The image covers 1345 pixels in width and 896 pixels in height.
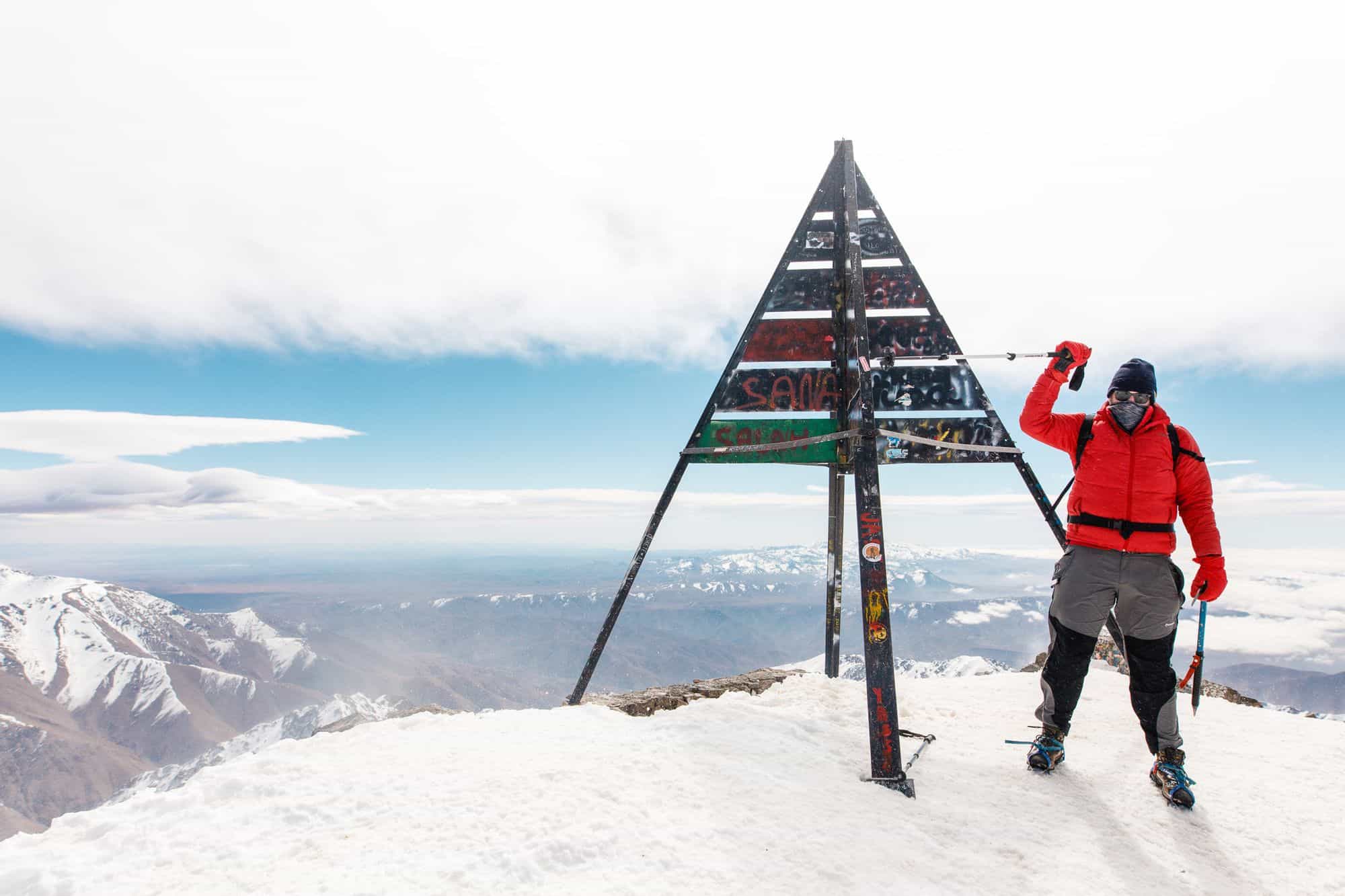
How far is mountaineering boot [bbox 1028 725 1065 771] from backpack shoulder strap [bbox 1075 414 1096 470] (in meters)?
2.23

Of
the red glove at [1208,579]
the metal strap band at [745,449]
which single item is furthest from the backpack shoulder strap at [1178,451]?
the metal strap band at [745,449]

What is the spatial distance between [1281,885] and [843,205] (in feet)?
21.6

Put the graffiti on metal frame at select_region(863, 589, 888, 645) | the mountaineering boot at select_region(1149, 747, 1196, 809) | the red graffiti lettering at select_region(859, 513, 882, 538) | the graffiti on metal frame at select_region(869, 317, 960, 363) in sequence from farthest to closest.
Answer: the graffiti on metal frame at select_region(869, 317, 960, 363) < the red graffiti lettering at select_region(859, 513, 882, 538) < the graffiti on metal frame at select_region(863, 589, 888, 645) < the mountaineering boot at select_region(1149, 747, 1196, 809)

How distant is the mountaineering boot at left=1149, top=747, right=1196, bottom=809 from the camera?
423 centimetres

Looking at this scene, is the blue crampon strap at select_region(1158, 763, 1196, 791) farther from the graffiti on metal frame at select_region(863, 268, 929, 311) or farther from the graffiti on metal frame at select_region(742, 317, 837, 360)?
the graffiti on metal frame at select_region(863, 268, 929, 311)

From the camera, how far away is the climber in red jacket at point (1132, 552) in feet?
15.2

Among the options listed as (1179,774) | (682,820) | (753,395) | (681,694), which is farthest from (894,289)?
(682,820)

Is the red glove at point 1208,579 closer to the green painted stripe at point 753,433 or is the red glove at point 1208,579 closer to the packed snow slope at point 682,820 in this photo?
the packed snow slope at point 682,820

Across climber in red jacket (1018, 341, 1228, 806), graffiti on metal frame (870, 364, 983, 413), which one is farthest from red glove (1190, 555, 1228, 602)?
graffiti on metal frame (870, 364, 983, 413)

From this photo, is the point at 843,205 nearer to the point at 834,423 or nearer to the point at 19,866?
the point at 834,423

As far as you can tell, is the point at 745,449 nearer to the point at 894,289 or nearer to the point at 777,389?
the point at 777,389

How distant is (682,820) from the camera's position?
3.57m

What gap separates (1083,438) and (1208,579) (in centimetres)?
147

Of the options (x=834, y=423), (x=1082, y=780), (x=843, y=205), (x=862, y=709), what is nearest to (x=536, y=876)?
(x=862, y=709)
